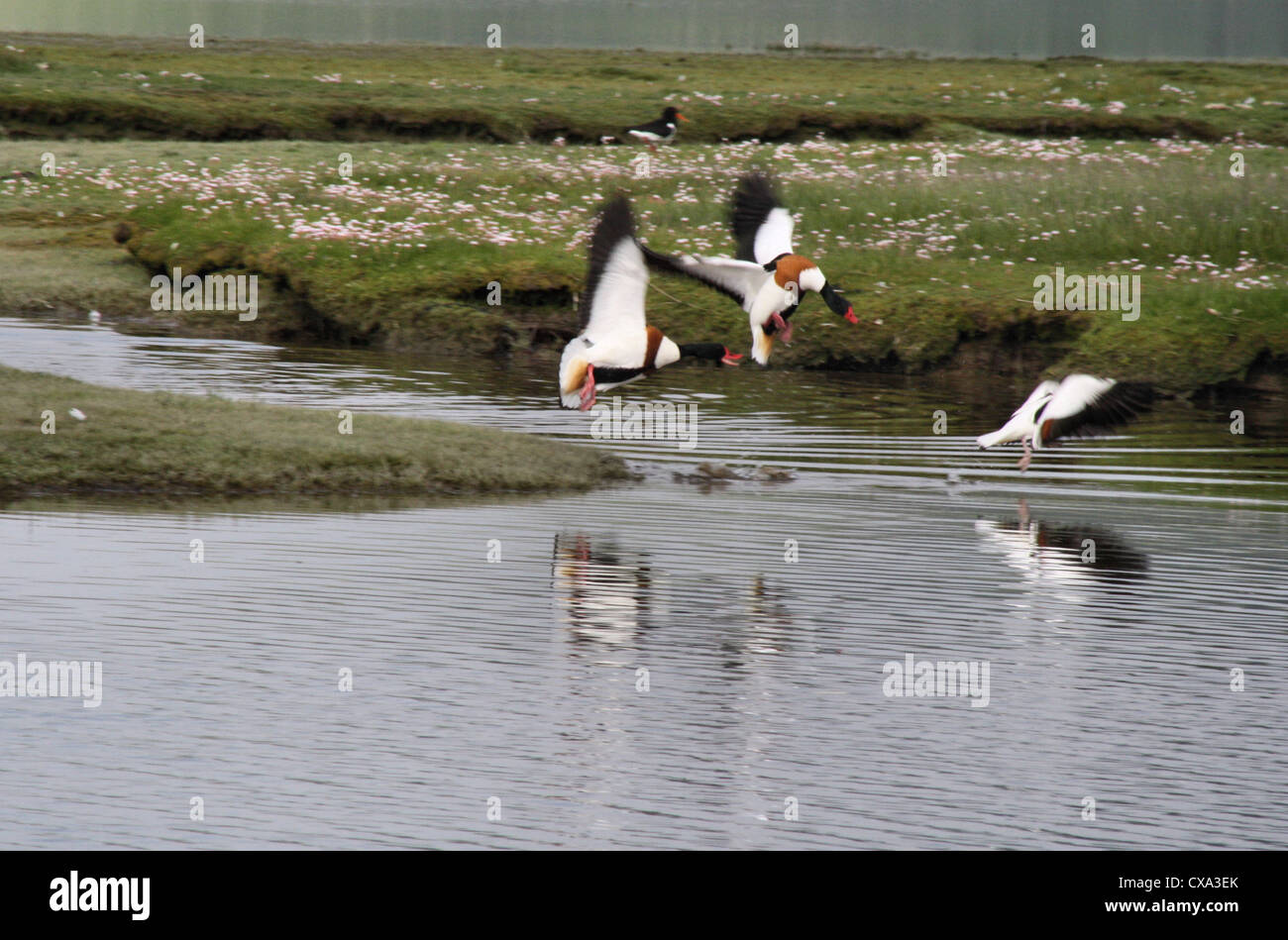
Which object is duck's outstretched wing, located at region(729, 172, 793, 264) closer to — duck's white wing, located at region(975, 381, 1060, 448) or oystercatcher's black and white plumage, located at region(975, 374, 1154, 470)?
oystercatcher's black and white plumage, located at region(975, 374, 1154, 470)

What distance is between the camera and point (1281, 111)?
5500cm

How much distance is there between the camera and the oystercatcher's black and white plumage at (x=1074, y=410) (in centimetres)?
2084

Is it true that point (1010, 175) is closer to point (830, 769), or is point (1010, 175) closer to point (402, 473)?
point (402, 473)

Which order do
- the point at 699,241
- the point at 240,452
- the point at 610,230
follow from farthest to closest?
the point at 699,241, the point at 240,452, the point at 610,230

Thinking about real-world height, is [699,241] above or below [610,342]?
above

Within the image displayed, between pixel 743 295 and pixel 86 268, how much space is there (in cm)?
2102

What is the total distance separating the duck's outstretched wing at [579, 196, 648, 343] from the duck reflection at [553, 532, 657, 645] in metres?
2.01

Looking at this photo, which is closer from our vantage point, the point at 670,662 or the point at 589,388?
the point at 670,662

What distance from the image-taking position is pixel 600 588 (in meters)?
15.9

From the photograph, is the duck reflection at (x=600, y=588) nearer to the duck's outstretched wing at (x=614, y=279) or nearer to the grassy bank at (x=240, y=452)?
the duck's outstretched wing at (x=614, y=279)

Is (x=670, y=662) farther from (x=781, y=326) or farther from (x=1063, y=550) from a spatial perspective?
(x=1063, y=550)

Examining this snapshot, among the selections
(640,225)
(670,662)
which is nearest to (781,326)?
(670,662)

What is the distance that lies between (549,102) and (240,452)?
126 ft

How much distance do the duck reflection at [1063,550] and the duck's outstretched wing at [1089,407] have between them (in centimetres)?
178
